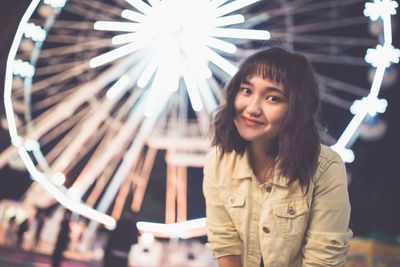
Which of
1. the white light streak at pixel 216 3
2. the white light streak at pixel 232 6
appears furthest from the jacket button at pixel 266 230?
the white light streak at pixel 216 3

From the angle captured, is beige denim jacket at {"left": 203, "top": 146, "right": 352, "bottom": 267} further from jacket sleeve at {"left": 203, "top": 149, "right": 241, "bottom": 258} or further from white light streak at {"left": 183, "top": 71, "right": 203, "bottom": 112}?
white light streak at {"left": 183, "top": 71, "right": 203, "bottom": 112}

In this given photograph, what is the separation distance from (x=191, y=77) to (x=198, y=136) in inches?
40.9

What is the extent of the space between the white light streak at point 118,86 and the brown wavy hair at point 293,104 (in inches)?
140

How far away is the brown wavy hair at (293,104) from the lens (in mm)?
1014

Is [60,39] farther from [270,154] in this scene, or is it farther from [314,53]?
[270,154]

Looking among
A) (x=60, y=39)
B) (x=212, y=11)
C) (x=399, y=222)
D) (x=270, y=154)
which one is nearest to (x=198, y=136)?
(x=212, y=11)

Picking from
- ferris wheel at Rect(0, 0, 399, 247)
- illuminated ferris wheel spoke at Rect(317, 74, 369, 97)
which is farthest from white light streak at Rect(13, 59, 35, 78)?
illuminated ferris wheel spoke at Rect(317, 74, 369, 97)

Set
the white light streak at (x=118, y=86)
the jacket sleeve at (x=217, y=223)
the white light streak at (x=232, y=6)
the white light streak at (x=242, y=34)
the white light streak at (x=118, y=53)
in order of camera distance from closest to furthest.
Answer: the jacket sleeve at (x=217, y=223)
the white light streak at (x=242, y=34)
the white light streak at (x=232, y=6)
the white light streak at (x=118, y=53)
the white light streak at (x=118, y=86)

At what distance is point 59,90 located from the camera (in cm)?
492

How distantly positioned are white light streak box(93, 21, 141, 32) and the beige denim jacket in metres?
3.43

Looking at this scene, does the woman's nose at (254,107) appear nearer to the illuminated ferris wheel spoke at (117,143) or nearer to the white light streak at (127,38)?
the white light streak at (127,38)

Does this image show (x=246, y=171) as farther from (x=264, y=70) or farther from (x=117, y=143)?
(x=117, y=143)

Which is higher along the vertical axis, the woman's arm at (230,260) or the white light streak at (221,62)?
the white light streak at (221,62)

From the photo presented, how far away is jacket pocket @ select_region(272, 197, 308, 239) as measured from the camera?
102 cm
